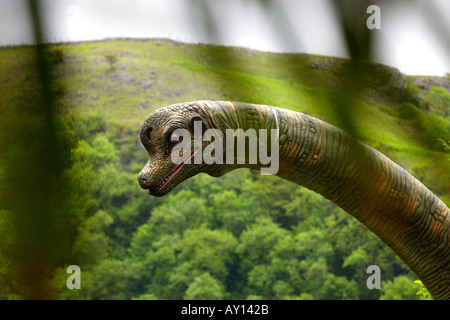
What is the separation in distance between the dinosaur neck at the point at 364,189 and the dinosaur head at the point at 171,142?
76 millimetres

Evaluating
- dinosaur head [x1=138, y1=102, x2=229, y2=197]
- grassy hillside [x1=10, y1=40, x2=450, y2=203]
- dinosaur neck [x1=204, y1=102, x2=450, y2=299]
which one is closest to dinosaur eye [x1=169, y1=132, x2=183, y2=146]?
dinosaur head [x1=138, y1=102, x2=229, y2=197]

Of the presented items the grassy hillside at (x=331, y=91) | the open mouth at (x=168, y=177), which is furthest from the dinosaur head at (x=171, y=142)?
the grassy hillside at (x=331, y=91)

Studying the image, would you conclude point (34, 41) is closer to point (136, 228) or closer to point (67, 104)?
point (67, 104)

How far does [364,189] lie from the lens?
131cm

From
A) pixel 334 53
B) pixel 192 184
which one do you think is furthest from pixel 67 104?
pixel 192 184

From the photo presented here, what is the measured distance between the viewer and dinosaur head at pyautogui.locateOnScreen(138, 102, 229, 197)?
48.1 inches

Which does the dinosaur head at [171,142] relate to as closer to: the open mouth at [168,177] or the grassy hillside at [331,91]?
the open mouth at [168,177]

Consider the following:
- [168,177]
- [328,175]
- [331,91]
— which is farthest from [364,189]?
[331,91]

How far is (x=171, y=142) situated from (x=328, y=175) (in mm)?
418

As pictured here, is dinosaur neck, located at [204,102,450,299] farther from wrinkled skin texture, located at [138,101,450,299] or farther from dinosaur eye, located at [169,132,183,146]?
dinosaur eye, located at [169,132,183,146]

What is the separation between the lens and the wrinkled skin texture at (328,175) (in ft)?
4.06
